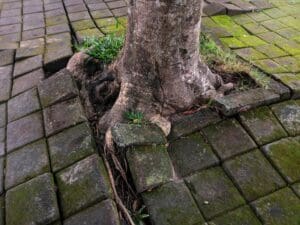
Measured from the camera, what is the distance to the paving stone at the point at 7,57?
3531 mm

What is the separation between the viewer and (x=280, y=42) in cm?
362

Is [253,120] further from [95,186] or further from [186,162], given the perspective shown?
[95,186]

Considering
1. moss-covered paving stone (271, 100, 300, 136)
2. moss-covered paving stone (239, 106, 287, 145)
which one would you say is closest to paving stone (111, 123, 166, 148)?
moss-covered paving stone (239, 106, 287, 145)

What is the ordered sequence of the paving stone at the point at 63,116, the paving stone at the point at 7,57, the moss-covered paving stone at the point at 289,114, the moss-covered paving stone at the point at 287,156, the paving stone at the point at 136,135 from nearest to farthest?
the moss-covered paving stone at the point at 287,156 < the paving stone at the point at 136,135 < the moss-covered paving stone at the point at 289,114 < the paving stone at the point at 63,116 < the paving stone at the point at 7,57

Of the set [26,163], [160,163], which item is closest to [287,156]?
[160,163]

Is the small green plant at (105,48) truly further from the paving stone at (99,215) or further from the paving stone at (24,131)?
the paving stone at (99,215)

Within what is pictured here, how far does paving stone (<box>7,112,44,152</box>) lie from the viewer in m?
2.54

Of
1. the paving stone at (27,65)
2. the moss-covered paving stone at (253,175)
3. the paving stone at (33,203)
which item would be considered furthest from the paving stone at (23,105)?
the moss-covered paving stone at (253,175)

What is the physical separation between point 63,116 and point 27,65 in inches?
41.9

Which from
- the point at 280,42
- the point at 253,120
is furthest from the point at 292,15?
the point at 253,120

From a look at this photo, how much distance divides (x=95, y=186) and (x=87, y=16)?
2.85 meters

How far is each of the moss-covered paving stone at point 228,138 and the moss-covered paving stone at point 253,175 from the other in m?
0.06

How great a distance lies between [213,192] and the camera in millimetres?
2064

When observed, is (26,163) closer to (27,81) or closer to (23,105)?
(23,105)
